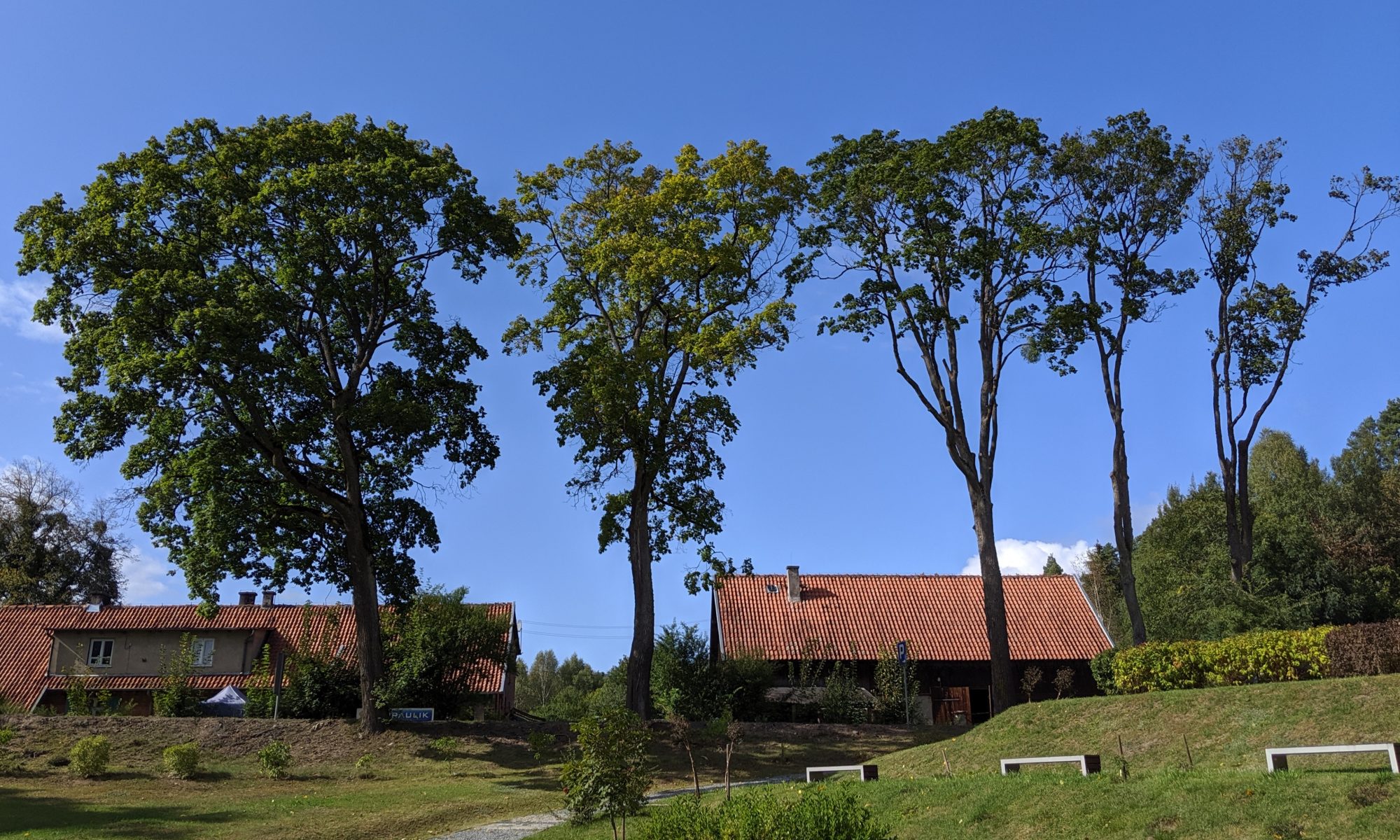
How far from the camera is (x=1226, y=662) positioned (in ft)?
59.3

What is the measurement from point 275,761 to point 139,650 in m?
23.3

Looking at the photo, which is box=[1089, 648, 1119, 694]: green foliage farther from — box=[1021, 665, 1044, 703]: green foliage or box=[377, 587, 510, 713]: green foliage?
box=[377, 587, 510, 713]: green foliage

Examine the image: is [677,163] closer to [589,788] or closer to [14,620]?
[589,788]

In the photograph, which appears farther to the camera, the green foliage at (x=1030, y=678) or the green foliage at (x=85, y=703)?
the green foliage at (x=1030, y=678)

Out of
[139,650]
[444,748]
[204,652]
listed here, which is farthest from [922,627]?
[139,650]

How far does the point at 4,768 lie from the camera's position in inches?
800

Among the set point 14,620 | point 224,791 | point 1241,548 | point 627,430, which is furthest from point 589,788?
point 14,620

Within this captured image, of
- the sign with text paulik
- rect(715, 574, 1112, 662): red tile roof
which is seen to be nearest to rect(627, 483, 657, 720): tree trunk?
the sign with text paulik

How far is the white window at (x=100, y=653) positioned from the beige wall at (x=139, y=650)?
0.12 metres

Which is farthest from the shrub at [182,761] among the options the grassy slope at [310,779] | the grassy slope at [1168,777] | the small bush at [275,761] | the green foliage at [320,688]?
the grassy slope at [1168,777]

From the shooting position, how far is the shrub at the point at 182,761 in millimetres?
20031

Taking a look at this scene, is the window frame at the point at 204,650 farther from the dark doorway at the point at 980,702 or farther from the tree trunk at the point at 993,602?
the tree trunk at the point at 993,602

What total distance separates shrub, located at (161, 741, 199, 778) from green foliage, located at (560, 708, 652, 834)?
10925 millimetres

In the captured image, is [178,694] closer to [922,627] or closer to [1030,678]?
[922,627]
